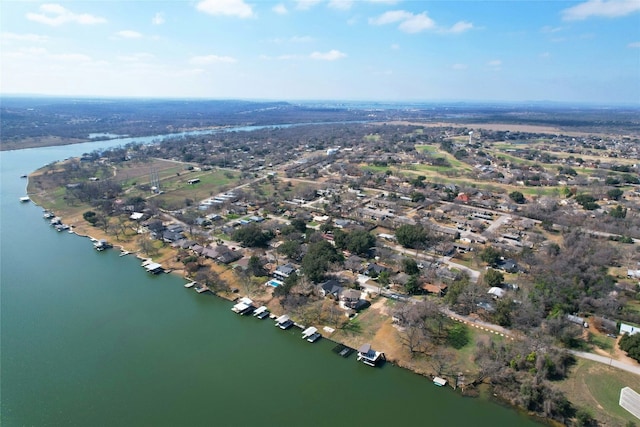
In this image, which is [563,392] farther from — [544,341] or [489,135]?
[489,135]

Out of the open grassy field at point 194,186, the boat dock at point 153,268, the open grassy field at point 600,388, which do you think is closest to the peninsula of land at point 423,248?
the open grassy field at point 600,388

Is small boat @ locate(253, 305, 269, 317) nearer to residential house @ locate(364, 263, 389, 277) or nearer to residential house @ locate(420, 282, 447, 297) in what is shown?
residential house @ locate(364, 263, 389, 277)

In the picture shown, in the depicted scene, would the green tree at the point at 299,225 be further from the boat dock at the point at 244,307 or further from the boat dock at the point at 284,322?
the boat dock at the point at 284,322

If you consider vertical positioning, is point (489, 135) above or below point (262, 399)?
above

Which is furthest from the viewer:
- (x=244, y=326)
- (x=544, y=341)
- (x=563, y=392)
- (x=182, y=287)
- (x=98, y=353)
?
(x=182, y=287)

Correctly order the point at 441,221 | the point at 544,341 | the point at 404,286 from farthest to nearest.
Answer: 1. the point at 441,221
2. the point at 404,286
3. the point at 544,341

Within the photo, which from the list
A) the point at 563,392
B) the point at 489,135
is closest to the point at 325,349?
the point at 563,392

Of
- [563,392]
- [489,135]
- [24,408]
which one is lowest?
[24,408]
